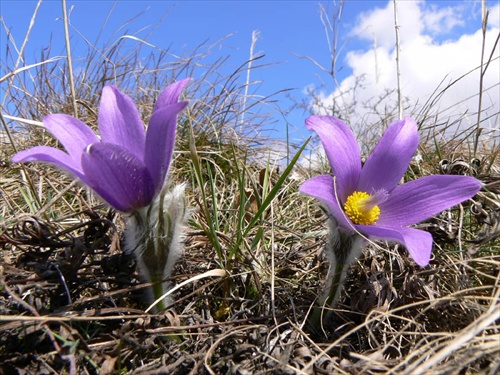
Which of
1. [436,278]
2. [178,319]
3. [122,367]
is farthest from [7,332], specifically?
[436,278]

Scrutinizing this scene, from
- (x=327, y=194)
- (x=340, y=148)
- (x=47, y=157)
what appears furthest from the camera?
(x=340, y=148)

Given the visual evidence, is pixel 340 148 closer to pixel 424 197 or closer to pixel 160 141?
pixel 424 197

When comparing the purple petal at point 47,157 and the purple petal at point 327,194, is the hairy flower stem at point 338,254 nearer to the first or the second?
the purple petal at point 327,194

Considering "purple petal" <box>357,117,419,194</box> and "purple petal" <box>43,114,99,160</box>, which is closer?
"purple petal" <box>43,114,99,160</box>

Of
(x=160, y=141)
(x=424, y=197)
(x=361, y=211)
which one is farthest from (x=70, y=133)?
(x=424, y=197)

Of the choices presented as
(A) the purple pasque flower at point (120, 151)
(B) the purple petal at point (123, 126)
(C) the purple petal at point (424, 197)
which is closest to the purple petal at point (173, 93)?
(A) the purple pasque flower at point (120, 151)

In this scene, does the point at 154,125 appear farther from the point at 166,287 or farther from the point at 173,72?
the point at 173,72

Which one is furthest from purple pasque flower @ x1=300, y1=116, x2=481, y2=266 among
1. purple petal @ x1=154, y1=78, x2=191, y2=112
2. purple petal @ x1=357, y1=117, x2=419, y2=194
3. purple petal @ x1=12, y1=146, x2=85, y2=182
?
purple petal @ x1=12, y1=146, x2=85, y2=182

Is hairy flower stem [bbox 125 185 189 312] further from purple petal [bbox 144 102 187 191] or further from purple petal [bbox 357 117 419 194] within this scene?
purple petal [bbox 357 117 419 194]

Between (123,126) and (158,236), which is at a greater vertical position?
(123,126)
